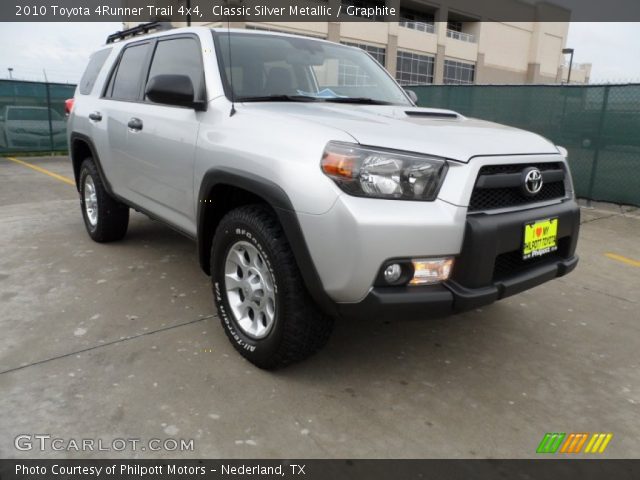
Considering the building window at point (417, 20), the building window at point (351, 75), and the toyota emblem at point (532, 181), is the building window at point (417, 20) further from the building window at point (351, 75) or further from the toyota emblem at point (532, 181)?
the toyota emblem at point (532, 181)

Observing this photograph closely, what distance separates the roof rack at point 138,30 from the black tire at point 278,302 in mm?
2438

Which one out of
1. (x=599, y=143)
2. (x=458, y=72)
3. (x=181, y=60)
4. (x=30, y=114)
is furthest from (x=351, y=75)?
(x=458, y=72)

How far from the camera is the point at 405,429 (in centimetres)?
232

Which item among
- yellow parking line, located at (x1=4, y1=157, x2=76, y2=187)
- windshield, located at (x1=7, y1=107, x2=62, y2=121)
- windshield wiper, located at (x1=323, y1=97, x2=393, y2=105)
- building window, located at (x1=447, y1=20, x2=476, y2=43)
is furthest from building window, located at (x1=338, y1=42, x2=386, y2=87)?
building window, located at (x1=447, y1=20, x2=476, y2=43)

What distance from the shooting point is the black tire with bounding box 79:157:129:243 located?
4758mm

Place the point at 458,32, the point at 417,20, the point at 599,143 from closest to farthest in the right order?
the point at 599,143
the point at 417,20
the point at 458,32

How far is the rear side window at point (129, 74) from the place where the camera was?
4043 millimetres

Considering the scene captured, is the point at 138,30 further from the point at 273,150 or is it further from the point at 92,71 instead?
the point at 273,150

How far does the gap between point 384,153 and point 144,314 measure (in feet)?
6.93

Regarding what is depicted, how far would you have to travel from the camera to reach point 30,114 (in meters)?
12.8

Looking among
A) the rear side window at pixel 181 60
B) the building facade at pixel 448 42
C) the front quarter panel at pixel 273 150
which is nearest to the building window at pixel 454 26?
the building facade at pixel 448 42

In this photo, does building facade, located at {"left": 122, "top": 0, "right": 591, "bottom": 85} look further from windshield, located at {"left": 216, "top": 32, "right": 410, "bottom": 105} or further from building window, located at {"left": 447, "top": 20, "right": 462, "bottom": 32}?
windshield, located at {"left": 216, "top": 32, "right": 410, "bottom": 105}

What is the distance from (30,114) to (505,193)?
13579mm
